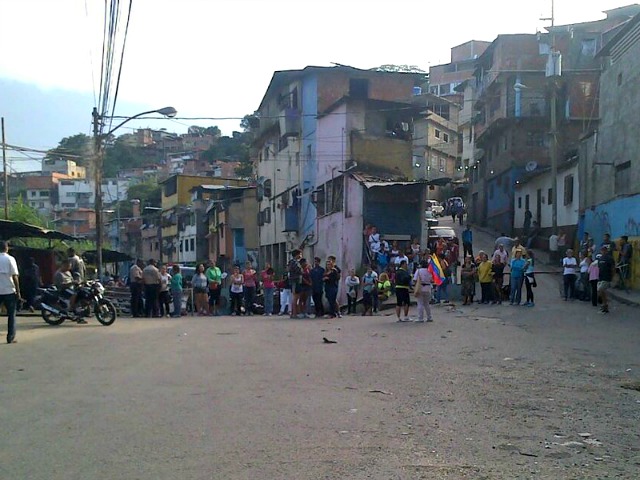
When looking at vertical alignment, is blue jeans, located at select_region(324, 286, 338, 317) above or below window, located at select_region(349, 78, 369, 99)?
below

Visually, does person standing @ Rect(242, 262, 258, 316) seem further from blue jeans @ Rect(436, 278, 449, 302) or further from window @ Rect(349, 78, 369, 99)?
window @ Rect(349, 78, 369, 99)

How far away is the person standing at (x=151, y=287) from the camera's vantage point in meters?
21.1

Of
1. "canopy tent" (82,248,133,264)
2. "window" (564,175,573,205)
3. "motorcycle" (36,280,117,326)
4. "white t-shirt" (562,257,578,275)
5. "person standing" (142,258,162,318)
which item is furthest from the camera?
"canopy tent" (82,248,133,264)

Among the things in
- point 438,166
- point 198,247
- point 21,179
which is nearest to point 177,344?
point 198,247

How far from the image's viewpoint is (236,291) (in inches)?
928

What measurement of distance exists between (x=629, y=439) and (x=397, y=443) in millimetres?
2117

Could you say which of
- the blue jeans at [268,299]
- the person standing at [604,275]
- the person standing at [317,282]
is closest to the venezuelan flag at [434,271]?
the person standing at [317,282]

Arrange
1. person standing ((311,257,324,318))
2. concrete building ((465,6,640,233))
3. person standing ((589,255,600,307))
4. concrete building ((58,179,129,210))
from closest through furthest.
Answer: person standing ((589,255,600,307)), person standing ((311,257,324,318)), concrete building ((465,6,640,233)), concrete building ((58,179,129,210))

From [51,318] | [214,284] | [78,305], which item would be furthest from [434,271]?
[51,318]

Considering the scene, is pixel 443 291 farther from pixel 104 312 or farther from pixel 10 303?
pixel 10 303

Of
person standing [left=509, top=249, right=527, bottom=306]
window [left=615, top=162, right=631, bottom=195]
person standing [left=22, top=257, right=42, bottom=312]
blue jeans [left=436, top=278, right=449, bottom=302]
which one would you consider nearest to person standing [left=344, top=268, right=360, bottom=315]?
blue jeans [left=436, top=278, right=449, bottom=302]

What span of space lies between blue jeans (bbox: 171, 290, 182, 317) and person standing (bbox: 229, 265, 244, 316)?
1818 mm

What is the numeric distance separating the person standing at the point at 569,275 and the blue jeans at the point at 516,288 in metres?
1.51

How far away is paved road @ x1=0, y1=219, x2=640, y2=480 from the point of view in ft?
18.0
